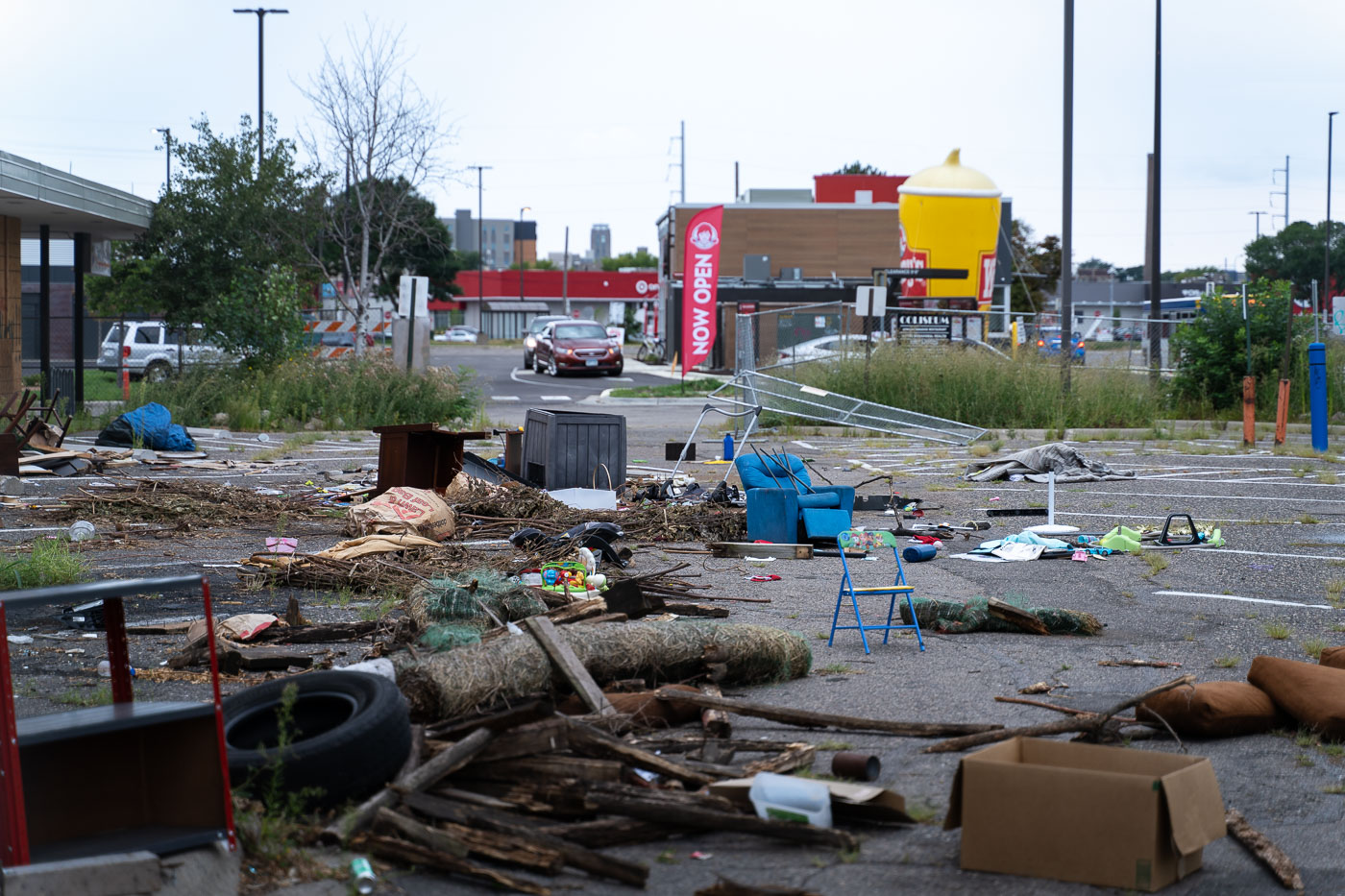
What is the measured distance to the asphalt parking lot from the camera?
12.7 feet

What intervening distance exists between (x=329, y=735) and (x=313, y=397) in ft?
64.9

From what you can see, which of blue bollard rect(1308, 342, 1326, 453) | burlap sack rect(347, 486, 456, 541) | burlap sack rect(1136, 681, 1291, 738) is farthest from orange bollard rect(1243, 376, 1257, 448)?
burlap sack rect(1136, 681, 1291, 738)

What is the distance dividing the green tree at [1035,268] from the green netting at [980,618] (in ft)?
198

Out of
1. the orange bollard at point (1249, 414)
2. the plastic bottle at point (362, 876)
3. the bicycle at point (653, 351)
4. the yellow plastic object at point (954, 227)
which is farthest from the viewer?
the bicycle at point (653, 351)

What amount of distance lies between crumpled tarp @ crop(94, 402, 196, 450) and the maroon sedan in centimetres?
2352

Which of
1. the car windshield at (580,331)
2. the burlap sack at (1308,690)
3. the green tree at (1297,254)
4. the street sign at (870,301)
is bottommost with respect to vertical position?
the burlap sack at (1308,690)

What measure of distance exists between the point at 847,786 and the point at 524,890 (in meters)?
1.20

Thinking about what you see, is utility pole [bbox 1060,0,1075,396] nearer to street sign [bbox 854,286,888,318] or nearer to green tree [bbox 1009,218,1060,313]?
street sign [bbox 854,286,888,318]

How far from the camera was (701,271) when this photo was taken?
3269 centimetres

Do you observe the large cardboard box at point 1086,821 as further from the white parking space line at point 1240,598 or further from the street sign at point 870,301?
the street sign at point 870,301

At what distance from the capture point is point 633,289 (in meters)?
93.9

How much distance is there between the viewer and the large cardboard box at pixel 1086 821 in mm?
3668

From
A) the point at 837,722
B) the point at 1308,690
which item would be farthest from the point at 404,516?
the point at 1308,690

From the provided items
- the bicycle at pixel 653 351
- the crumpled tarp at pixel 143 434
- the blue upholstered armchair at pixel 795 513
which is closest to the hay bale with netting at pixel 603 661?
the blue upholstered armchair at pixel 795 513
